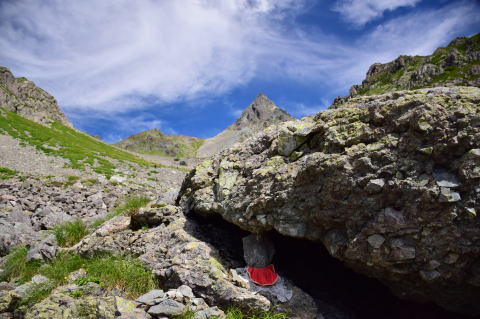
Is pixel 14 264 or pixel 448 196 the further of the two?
pixel 14 264

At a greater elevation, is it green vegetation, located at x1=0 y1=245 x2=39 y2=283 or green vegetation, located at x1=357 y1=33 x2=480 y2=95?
green vegetation, located at x1=357 y1=33 x2=480 y2=95

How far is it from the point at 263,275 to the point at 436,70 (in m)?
166

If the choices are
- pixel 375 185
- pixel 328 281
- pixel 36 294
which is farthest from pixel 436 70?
pixel 36 294

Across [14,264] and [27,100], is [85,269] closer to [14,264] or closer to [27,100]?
[14,264]

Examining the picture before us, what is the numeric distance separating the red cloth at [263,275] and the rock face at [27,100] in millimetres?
135152

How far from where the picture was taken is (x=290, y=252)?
9805 millimetres

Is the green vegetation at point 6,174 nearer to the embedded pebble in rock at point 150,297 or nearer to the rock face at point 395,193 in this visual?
the embedded pebble in rock at point 150,297

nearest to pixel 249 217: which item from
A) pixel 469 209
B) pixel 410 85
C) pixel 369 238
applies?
pixel 369 238

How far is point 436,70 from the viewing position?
452ft

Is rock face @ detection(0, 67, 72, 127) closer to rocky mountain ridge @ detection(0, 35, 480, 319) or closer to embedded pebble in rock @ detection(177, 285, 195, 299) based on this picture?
rocky mountain ridge @ detection(0, 35, 480, 319)

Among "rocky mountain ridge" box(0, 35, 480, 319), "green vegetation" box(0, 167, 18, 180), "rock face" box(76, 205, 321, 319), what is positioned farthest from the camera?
"green vegetation" box(0, 167, 18, 180)

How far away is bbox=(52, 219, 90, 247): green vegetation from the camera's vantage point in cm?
1187

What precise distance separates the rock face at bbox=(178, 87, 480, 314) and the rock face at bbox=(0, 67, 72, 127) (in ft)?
445

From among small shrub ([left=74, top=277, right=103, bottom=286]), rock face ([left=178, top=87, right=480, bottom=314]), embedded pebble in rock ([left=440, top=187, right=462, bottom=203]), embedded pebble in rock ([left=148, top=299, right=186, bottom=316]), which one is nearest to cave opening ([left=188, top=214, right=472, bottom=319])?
rock face ([left=178, top=87, right=480, bottom=314])
